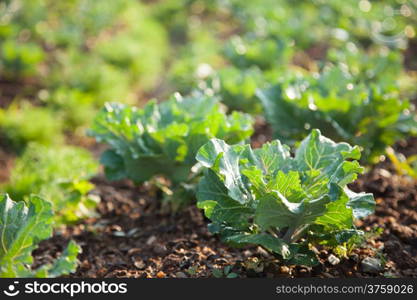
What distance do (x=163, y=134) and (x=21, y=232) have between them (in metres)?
1.12

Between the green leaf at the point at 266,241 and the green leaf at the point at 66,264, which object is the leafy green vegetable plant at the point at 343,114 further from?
the green leaf at the point at 66,264

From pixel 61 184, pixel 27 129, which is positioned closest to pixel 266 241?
pixel 61 184

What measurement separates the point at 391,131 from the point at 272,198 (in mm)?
1792

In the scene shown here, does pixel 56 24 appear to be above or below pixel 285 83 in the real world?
below

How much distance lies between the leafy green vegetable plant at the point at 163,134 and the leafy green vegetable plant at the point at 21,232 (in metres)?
0.92

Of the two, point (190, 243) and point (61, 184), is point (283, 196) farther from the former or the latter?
point (61, 184)

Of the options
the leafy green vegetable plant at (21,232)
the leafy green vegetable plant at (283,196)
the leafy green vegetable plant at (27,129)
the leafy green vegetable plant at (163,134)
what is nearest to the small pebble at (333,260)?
the leafy green vegetable plant at (283,196)

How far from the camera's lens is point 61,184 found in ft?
12.6

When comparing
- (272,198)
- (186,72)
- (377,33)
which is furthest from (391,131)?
(377,33)

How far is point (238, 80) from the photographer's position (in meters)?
4.97

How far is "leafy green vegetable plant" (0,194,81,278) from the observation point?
252cm

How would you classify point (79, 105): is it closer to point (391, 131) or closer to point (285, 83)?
point (285, 83)

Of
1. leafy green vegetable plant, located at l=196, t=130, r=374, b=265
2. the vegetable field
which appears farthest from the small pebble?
leafy green vegetable plant, located at l=196, t=130, r=374, b=265

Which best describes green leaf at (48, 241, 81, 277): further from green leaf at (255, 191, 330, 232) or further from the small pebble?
the small pebble
